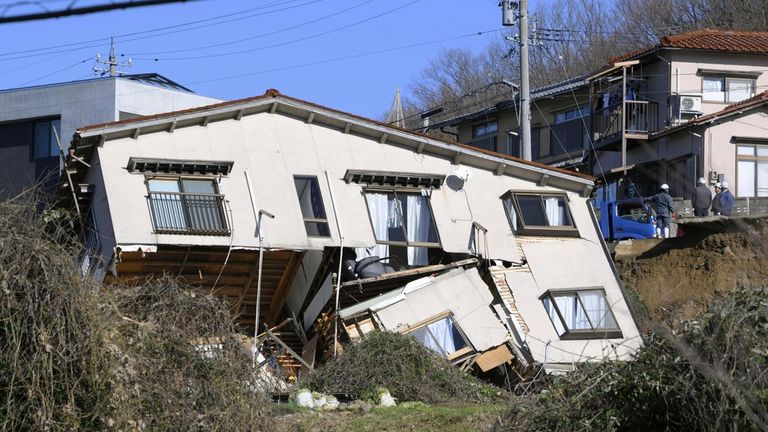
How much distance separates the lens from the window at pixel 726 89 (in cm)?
3831

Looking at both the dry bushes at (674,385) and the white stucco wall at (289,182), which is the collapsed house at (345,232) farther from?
the dry bushes at (674,385)

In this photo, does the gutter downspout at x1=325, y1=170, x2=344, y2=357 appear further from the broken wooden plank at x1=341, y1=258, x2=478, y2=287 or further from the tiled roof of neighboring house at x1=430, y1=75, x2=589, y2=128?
the tiled roof of neighboring house at x1=430, y1=75, x2=589, y2=128

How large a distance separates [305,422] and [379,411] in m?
1.50

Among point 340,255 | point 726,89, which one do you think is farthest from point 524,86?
point 340,255

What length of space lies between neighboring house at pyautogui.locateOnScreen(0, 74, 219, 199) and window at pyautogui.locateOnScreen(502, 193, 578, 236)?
19.5 m

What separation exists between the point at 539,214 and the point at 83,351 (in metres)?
15.1

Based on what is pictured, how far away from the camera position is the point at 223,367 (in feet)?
45.3

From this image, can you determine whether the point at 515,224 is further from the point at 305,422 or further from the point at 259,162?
the point at 305,422

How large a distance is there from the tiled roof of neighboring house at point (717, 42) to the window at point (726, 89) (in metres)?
1.11

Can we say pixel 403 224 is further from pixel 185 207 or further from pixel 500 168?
pixel 185 207

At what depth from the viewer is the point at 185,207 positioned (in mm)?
22703

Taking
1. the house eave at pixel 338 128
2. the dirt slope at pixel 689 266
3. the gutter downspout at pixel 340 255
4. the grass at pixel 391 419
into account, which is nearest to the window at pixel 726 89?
the dirt slope at pixel 689 266

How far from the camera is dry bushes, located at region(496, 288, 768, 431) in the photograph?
11172mm

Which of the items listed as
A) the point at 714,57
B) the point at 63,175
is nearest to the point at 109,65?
the point at 714,57
